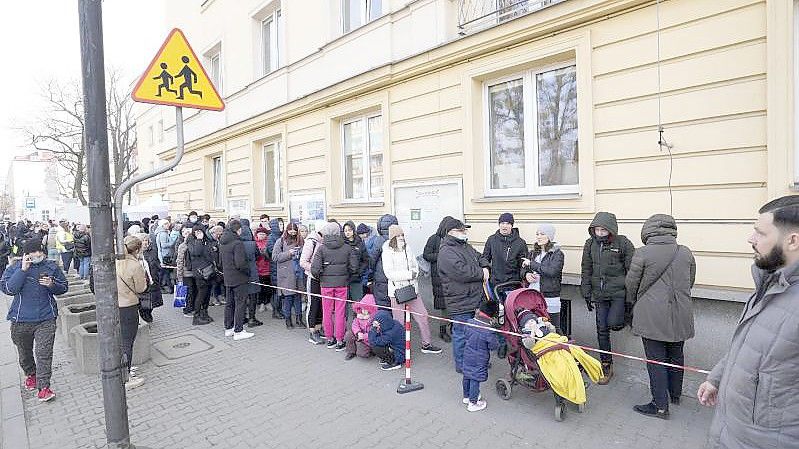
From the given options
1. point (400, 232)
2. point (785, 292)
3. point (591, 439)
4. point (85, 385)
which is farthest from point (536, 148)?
point (85, 385)

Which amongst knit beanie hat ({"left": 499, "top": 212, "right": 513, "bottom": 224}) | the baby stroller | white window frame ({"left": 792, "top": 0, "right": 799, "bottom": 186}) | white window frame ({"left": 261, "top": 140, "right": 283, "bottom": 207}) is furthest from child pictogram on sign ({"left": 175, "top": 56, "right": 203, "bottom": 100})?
white window frame ({"left": 261, "top": 140, "right": 283, "bottom": 207})

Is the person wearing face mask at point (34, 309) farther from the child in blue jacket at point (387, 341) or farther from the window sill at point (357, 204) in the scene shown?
the window sill at point (357, 204)

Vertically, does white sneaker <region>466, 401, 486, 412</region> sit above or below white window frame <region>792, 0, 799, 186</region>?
below

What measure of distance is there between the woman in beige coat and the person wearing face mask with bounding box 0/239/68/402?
2.11 feet

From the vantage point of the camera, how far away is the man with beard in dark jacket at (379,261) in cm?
662

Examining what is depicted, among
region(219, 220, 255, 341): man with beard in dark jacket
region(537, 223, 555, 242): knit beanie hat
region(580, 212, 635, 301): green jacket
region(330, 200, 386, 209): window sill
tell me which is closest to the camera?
region(580, 212, 635, 301): green jacket

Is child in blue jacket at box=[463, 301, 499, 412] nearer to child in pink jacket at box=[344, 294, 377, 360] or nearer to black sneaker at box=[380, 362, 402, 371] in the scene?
black sneaker at box=[380, 362, 402, 371]

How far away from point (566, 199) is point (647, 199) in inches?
35.7

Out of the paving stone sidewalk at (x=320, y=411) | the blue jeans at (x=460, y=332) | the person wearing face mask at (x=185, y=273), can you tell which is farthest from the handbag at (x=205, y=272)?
the blue jeans at (x=460, y=332)

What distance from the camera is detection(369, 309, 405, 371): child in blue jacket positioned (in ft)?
18.5

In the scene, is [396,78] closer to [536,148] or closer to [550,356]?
[536,148]

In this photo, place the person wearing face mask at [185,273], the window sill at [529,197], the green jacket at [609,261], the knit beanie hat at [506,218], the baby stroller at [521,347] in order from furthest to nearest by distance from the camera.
Result: 1. the person wearing face mask at [185,273]
2. the knit beanie hat at [506,218]
3. the window sill at [529,197]
4. the green jacket at [609,261]
5. the baby stroller at [521,347]

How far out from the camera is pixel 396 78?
7.90 metres

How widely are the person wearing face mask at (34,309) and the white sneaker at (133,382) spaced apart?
27.7 inches
